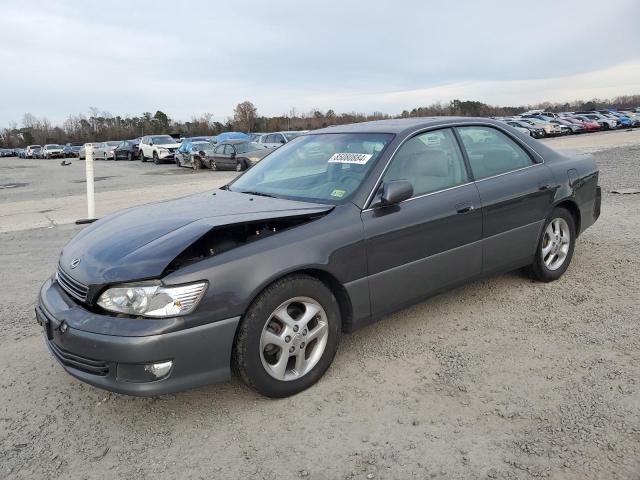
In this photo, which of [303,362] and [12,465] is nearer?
[12,465]

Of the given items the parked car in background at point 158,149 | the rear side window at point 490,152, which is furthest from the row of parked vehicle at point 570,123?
the rear side window at point 490,152

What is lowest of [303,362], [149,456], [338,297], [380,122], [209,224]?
[149,456]

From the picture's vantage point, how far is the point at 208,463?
2486 millimetres

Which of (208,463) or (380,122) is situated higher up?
(380,122)

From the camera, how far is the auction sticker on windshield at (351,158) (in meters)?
3.64

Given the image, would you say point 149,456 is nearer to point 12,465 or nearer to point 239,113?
point 12,465

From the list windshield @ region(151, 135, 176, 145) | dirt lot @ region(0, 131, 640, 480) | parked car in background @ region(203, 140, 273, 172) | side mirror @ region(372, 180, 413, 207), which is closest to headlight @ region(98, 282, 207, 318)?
dirt lot @ region(0, 131, 640, 480)

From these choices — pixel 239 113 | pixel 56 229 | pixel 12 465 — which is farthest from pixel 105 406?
pixel 239 113

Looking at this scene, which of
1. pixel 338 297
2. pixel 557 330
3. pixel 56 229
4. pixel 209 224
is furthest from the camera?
pixel 56 229

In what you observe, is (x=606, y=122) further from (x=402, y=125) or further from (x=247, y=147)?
(x=402, y=125)

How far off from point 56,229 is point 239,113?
8421cm

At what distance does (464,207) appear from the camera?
3.80m

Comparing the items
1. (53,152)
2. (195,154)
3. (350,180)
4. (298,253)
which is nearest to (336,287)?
(298,253)

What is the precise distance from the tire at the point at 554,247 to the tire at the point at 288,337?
2.31 meters
